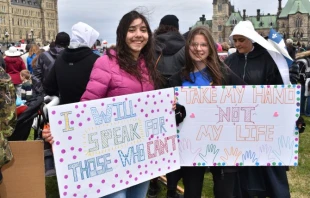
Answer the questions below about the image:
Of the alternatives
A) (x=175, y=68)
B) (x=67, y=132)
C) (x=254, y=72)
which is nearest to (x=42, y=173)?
(x=67, y=132)

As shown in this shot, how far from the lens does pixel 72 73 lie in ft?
9.64

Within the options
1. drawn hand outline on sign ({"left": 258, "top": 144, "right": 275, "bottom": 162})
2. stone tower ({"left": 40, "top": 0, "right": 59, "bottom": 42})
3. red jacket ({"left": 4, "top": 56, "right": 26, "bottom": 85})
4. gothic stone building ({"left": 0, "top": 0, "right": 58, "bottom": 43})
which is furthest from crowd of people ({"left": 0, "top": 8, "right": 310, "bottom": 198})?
stone tower ({"left": 40, "top": 0, "right": 59, "bottom": 42})

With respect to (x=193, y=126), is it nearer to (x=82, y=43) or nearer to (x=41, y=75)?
(x=82, y=43)

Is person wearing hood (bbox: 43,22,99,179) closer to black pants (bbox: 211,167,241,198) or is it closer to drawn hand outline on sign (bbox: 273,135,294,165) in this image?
black pants (bbox: 211,167,241,198)

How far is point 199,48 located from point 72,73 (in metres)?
1.12

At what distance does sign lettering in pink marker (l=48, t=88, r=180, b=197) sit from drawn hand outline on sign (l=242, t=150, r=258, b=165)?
0.60 m

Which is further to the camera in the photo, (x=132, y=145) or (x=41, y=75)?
(x=41, y=75)

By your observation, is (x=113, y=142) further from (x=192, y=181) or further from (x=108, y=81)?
(x=192, y=181)

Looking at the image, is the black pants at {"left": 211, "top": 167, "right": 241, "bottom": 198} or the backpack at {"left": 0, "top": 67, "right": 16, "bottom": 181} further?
the black pants at {"left": 211, "top": 167, "right": 241, "bottom": 198}

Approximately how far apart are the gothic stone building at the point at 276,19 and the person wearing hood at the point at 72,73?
94.2 meters

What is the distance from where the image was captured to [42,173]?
250cm

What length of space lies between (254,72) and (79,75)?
1663 mm

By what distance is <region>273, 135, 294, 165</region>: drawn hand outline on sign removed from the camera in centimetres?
297

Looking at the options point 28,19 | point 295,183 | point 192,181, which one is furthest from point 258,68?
point 28,19
